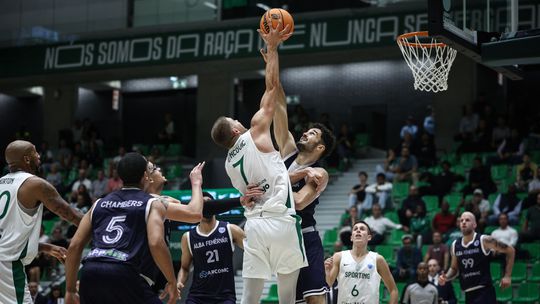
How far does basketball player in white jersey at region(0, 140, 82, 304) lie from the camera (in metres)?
7.62

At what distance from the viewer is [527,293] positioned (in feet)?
54.0

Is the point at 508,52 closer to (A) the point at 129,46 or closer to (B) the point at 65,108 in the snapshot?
(A) the point at 129,46

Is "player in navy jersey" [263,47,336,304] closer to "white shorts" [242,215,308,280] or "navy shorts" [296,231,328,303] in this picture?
"navy shorts" [296,231,328,303]

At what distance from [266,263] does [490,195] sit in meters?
12.3

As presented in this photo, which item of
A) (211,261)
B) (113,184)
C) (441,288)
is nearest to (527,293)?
(441,288)

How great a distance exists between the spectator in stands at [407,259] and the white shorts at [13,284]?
34.2ft

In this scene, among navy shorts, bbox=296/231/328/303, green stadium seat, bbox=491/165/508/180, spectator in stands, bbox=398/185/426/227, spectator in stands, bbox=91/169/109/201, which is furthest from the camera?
spectator in stands, bbox=91/169/109/201

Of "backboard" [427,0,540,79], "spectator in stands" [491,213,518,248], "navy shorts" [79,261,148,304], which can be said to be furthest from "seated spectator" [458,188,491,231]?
"navy shorts" [79,261,148,304]

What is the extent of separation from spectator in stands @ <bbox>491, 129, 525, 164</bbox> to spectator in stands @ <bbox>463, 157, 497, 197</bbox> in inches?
40.8

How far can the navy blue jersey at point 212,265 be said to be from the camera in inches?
411

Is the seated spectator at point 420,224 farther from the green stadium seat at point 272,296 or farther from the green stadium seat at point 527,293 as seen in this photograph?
the green stadium seat at point 272,296

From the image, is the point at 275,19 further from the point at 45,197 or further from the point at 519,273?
the point at 519,273

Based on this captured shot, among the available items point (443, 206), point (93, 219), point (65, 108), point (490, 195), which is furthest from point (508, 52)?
point (65, 108)

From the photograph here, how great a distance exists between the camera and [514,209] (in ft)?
59.8
